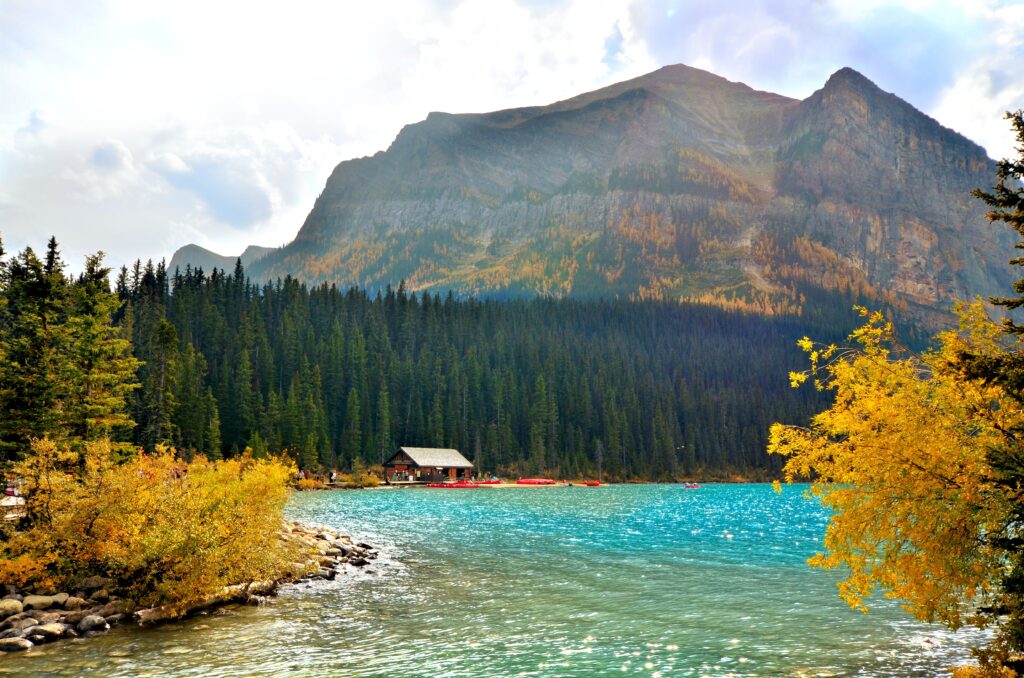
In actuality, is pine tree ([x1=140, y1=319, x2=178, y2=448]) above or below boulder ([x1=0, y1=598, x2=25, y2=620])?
above

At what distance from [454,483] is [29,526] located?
4350 inches

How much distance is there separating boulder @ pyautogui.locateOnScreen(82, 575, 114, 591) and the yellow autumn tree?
27702 millimetres

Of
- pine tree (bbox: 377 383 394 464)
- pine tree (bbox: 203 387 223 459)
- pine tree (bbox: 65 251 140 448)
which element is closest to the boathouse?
pine tree (bbox: 377 383 394 464)

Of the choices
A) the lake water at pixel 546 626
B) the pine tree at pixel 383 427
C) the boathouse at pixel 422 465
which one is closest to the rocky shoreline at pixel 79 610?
the lake water at pixel 546 626

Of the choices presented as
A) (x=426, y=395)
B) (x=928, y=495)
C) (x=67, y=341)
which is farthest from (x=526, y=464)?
(x=928, y=495)

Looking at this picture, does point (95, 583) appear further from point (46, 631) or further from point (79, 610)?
point (46, 631)

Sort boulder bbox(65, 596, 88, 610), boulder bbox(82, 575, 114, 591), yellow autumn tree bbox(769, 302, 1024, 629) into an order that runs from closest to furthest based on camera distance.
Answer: yellow autumn tree bbox(769, 302, 1024, 629) < boulder bbox(65, 596, 88, 610) < boulder bbox(82, 575, 114, 591)

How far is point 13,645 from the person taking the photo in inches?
862

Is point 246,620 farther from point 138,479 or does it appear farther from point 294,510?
point 294,510

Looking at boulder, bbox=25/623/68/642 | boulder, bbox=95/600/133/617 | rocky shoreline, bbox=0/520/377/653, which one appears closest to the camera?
boulder, bbox=25/623/68/642

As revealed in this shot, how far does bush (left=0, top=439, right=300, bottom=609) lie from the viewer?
26297 mm

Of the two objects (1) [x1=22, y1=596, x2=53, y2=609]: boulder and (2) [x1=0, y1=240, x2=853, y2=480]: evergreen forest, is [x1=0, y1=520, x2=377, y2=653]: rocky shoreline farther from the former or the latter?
(2) [x1=0, y1=240, x2=853, y2=480]: evergreen forest

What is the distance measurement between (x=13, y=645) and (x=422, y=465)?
379ft

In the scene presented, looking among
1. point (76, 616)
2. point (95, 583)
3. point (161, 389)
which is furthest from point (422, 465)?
point (76, 616)
